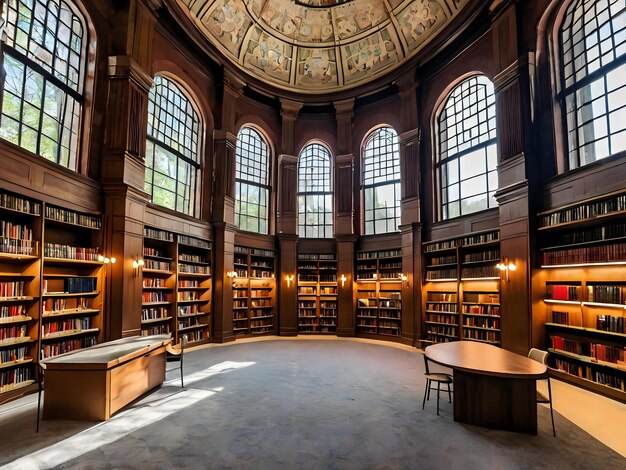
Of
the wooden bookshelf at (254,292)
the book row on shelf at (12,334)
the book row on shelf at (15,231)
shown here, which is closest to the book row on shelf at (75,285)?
the book row on shelf at (12,334)

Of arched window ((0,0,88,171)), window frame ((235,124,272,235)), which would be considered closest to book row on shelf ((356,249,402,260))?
window frame ((235,124,272,235))

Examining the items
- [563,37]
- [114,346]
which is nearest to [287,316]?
[114,346]

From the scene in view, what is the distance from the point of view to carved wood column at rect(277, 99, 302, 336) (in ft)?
37.8

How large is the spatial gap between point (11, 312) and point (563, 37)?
34.4ft

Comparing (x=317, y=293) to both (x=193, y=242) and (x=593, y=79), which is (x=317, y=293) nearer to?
(x=193, y=242)

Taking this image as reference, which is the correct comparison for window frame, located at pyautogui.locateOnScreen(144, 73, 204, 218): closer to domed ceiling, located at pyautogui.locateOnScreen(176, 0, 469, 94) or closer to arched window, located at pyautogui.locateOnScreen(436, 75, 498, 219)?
domed ceiling, located at pyautogui.locateOnScreen(176, 0, 469, 94)

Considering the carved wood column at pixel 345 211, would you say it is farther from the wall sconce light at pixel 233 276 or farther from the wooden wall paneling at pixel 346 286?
the wall sconce light at pixel 233 276

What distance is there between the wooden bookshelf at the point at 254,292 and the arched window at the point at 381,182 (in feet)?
11.3

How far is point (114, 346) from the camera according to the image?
201 inches

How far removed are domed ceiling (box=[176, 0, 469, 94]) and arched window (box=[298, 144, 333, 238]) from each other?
7.21ft

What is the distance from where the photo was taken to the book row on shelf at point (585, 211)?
5.13 meters

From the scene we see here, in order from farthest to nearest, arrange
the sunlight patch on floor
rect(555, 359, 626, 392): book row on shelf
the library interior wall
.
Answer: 1. the library interior wall
2. rect(555, 359, 626, 392): book row on shelf
3. the sunlight patch on floor

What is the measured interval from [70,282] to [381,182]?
873 centimetres

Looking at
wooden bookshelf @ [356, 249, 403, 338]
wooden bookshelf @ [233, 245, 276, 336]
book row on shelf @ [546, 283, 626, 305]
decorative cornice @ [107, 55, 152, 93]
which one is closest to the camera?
book row on shelf @ [546, 283, 626, 305]
